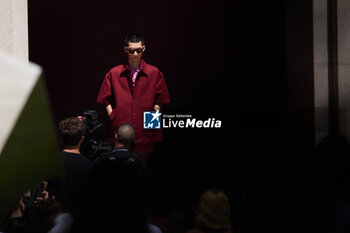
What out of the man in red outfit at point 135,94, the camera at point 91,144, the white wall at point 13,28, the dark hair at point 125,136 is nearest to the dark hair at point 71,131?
the dark hair at point 125,136

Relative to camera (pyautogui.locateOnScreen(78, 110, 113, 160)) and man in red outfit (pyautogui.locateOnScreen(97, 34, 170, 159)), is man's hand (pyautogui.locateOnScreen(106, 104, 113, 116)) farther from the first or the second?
camera (pyautogui.locateOnScreen(78, 110, 113, 160))

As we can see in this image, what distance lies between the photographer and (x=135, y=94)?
4.15 meters

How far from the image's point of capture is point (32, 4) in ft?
15.3

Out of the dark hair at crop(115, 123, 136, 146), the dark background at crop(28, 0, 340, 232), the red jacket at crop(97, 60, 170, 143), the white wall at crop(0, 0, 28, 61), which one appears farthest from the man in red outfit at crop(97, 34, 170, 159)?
the white wall at crop(0, 0, 28, 61)

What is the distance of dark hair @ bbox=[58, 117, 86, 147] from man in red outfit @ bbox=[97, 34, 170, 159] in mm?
1288

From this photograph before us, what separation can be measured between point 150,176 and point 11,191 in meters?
3.66

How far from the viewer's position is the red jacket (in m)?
Answer: 4.14

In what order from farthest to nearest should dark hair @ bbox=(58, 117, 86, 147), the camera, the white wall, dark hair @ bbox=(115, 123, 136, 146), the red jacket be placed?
1. the red jacket
2. the camera
3. the white wall
4. dark hair @ bbox=(115, 123, 136, 146)
5. dark hair @ bbox=(58, 117, 86, 147)

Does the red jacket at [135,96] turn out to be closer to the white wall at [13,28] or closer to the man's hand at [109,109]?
the man's hand at [109,109]

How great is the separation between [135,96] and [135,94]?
0.02 metres

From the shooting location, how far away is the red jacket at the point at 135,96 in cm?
414

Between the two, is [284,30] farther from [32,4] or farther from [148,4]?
[32,4]

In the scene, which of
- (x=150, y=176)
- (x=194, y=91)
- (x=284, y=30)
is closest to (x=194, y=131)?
(x=150, y=176)

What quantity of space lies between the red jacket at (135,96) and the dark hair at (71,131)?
128 cm
